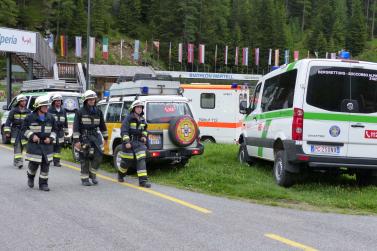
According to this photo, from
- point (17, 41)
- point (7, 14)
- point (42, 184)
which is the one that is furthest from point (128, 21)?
point (42, 184)

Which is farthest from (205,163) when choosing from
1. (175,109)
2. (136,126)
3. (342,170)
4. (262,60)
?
(262,60)

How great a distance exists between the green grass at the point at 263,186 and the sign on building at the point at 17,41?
14896 millimetres

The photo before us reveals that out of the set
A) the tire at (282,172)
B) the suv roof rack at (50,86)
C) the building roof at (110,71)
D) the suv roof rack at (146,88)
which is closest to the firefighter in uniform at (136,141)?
the suv roof rack at (146,88)

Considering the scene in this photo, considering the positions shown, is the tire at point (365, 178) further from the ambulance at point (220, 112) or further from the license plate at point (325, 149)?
the ambulance at point (220, 112)

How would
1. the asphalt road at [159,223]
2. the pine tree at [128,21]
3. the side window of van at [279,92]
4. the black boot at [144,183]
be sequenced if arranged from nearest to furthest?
the asphalt road at [159,223] < the side window of van at [279,92] < the black boot at [144,183] < the pine tree at [128,21]

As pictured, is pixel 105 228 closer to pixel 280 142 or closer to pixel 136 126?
pixel 136 126

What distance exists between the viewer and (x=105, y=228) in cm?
639

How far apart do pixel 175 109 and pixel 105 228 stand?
17.6ft

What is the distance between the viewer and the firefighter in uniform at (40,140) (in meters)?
9.30

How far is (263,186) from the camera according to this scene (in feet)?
31.0

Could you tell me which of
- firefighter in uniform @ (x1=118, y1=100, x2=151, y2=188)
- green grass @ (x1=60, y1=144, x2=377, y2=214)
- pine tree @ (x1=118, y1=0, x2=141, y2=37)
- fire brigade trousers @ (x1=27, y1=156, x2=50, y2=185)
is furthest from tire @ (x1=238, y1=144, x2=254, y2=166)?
pine tree @ (x1=118, y1=0, x2=141, y2=37)

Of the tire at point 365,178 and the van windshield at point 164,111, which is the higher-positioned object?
the van windshield at point 164,111

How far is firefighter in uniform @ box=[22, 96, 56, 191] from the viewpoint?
930 centimetres

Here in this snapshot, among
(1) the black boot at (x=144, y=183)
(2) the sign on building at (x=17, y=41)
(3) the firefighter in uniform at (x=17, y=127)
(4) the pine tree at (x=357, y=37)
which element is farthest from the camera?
(4) the pine tree at (x=357, y=37)
